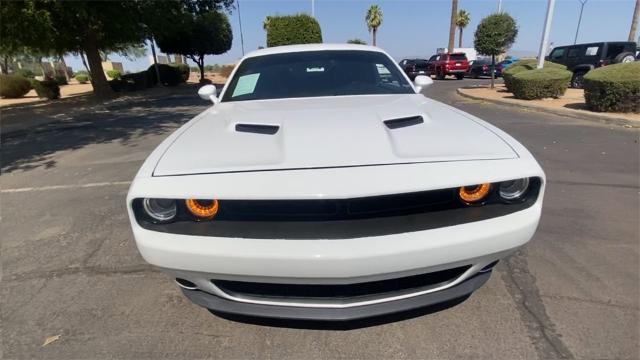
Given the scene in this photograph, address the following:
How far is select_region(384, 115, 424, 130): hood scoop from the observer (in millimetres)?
2113

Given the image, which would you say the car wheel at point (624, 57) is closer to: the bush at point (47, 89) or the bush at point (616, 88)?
the bush at point (616, 88)

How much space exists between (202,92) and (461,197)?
8.07 ft

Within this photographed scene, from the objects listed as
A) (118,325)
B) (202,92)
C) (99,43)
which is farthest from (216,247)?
(99,43)

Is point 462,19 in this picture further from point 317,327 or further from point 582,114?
point 317,327

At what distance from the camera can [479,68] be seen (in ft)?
82.0

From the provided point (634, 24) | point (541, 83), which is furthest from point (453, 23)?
point (541, 83)

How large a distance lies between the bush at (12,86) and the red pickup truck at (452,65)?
80.4 feet

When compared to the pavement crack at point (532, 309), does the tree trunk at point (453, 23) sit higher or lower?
higher

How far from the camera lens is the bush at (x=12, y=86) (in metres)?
19.8

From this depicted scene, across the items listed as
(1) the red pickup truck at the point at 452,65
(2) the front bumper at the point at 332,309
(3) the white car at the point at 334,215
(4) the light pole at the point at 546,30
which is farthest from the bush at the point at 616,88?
(1) the red pickup truck at the point at 452,65

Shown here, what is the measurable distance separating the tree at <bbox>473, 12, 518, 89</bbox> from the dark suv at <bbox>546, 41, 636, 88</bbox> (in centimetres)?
337

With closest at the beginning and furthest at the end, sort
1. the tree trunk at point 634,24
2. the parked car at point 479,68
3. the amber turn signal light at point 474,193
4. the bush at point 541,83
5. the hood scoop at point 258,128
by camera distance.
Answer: the amber turn signal light at point 474,193
the hood scoop at point 258,128
the bush at point 541,83
the tree trunk at point 634,24
the parked car at point 479,68

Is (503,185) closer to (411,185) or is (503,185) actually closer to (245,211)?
(411,185)

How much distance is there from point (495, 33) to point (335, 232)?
16.3 meters
